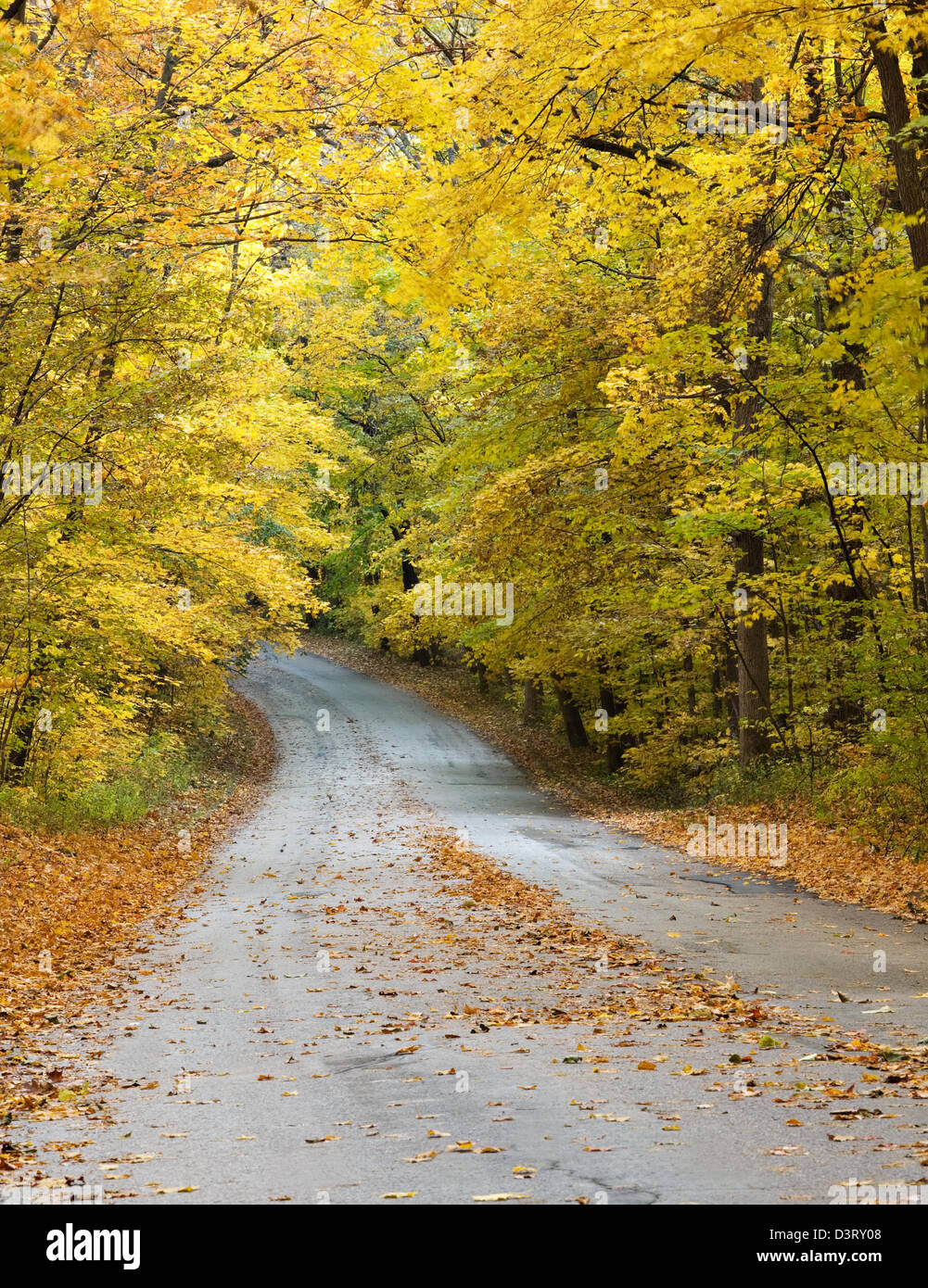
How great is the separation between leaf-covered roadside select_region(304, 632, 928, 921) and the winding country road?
0.55m

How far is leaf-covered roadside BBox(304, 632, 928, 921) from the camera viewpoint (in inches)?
493

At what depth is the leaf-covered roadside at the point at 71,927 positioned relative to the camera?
6.81 meters

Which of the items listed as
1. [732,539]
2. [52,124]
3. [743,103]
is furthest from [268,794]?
[52,124]

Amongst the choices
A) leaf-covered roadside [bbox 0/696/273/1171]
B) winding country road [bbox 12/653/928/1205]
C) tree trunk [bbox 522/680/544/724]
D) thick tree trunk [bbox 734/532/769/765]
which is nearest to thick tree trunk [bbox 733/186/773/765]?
thick tree trunk [bbox 734/532/769/765]

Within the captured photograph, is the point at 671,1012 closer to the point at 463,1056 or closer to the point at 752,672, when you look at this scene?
the point at 463,1056

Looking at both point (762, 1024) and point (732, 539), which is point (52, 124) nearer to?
point (762, 1024)

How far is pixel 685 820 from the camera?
19297mm

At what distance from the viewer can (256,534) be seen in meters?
31.7

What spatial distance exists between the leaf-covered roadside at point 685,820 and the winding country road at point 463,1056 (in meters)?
0.55

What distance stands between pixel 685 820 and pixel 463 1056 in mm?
13033

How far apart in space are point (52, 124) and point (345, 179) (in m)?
5.28

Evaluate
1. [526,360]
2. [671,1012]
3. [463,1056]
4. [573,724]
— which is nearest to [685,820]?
[526,360]

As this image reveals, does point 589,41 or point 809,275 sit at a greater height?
point 809,275
